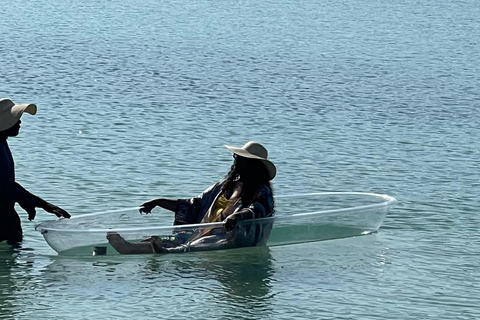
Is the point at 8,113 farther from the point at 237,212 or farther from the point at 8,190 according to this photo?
the point at 237,212

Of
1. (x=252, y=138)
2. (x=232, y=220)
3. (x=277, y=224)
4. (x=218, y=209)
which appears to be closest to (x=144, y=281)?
(x=232, y=220)

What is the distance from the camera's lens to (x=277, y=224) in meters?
9.40

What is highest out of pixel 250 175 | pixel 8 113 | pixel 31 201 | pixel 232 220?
pixel 8 113

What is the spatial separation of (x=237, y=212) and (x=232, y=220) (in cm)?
8

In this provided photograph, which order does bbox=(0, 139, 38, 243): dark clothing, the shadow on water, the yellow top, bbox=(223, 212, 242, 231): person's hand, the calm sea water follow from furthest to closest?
the yellow top
bbox=(223, 212, 242, 231): person's hand
bbox=(0, 139, 38, 243): dark clothing
the calm sea water
the shadow on water

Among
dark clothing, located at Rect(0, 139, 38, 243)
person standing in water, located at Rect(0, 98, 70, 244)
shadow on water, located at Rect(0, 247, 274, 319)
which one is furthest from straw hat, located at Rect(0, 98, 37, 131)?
shadow on water, located at Rect(0, 247, 274, 319)

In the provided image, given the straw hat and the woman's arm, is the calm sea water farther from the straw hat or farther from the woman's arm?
the straw hat

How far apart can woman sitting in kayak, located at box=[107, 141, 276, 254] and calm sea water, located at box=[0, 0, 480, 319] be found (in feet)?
0.45

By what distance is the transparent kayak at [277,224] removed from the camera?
9.07 m

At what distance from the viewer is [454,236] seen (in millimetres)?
10547

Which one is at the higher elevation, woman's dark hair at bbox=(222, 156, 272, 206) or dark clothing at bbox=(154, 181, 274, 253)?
woman's dark hair at bbox=(222, 156, 272, 206)

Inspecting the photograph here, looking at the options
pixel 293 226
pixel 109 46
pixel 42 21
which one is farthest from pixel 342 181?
pixel 42 21

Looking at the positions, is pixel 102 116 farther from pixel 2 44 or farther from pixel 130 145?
pixel 2 44

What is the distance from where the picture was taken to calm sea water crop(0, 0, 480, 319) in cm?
859
